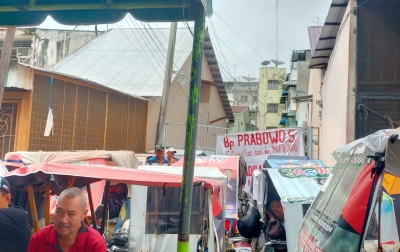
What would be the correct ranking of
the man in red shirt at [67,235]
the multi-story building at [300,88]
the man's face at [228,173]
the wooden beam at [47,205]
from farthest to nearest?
the multi-story building at [300,88], the man's face at [228,173], the wooden beam at [47,205], the man in red shirt at [67,235]

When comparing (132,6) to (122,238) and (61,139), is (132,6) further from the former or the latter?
(61,139)

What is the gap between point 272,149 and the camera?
14391mm

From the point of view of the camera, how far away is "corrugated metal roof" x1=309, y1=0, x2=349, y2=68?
10.3 metres

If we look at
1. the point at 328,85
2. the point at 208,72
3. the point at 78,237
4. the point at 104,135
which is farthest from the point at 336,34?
the point at 208,72

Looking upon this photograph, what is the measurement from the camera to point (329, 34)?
39.3 feet

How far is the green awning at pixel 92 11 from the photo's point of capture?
3.50m

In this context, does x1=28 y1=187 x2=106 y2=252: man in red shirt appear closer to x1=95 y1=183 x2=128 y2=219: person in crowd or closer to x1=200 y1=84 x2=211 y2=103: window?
x1=95 y1=183 x2=128 y2=219: person in crowd

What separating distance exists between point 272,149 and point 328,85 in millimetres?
2755

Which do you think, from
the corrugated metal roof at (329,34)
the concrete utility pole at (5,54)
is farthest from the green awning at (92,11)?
the corrugated metal roof at (329,34)

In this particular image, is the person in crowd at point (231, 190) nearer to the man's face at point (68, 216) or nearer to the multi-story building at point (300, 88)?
the man's face at point (68, 216)

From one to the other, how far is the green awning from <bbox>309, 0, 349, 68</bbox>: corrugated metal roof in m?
7.59

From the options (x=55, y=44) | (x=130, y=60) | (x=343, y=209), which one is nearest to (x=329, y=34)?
(x=343, y=209)

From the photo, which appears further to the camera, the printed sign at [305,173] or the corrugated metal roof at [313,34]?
the corrugated metal roof at [313,34]

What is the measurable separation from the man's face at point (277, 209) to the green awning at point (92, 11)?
543cm
